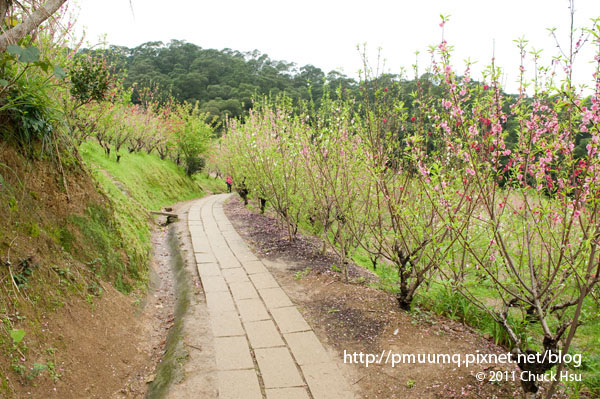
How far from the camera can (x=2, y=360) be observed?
2.44 meters

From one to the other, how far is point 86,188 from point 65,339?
2310 millimetres

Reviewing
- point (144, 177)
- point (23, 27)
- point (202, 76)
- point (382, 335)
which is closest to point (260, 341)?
point (382, 335)

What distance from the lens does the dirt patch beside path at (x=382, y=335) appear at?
301cm

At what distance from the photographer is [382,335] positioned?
153 inches

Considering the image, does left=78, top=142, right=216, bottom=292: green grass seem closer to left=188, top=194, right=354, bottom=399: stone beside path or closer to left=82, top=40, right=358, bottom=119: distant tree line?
left=188, top=194, right=354, bottom=399: stone beside path

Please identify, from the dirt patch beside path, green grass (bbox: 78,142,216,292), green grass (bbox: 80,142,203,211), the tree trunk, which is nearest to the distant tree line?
green grass (bbox: 78,142,216,292)

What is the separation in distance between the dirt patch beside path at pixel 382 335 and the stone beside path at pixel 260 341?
200 mm

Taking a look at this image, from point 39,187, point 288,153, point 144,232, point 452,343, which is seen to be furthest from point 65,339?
point 288,153

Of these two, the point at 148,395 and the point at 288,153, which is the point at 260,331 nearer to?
the point at 148,395

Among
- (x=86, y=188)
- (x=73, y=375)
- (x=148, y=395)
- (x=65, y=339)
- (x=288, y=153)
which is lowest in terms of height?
(x=148, y=395)

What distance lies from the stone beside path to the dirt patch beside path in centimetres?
20

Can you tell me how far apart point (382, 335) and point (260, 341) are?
133 centimetres

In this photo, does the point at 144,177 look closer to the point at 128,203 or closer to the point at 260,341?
the point at 128,203

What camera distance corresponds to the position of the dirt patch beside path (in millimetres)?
3014
